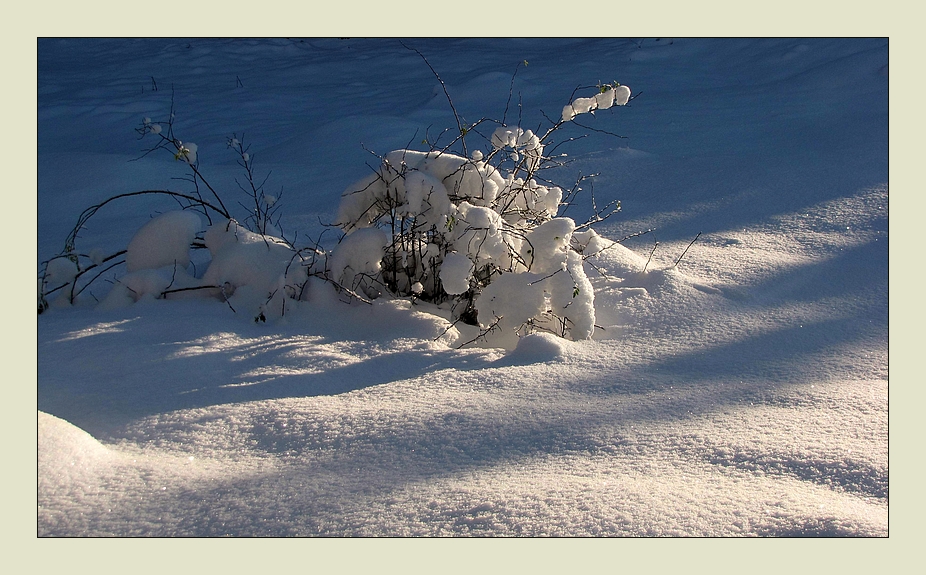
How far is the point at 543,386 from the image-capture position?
90.0 inches

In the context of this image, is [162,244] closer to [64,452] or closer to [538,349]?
[64,452]

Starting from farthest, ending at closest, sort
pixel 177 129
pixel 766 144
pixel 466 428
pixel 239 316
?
pixel 177 129 → pixel 766 144 → pixel 239 316 → pixel 466 428

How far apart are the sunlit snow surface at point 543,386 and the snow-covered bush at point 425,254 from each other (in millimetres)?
131

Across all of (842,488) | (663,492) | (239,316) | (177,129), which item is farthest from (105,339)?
(177,129)

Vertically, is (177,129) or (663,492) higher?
(177,129)

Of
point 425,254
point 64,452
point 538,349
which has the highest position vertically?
point 425,254

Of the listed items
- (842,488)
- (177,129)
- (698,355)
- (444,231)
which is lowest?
(842,488)

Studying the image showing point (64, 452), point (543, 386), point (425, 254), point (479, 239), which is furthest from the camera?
point (425, 254)

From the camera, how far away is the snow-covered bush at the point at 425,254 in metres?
2.68

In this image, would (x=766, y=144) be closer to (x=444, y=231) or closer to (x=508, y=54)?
(x=444, y=231)

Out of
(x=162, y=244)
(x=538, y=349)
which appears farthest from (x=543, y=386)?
(x=162, y=244)

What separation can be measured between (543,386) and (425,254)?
89cm

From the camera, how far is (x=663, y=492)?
5.58ft

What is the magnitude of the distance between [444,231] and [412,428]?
1017 millimetres
